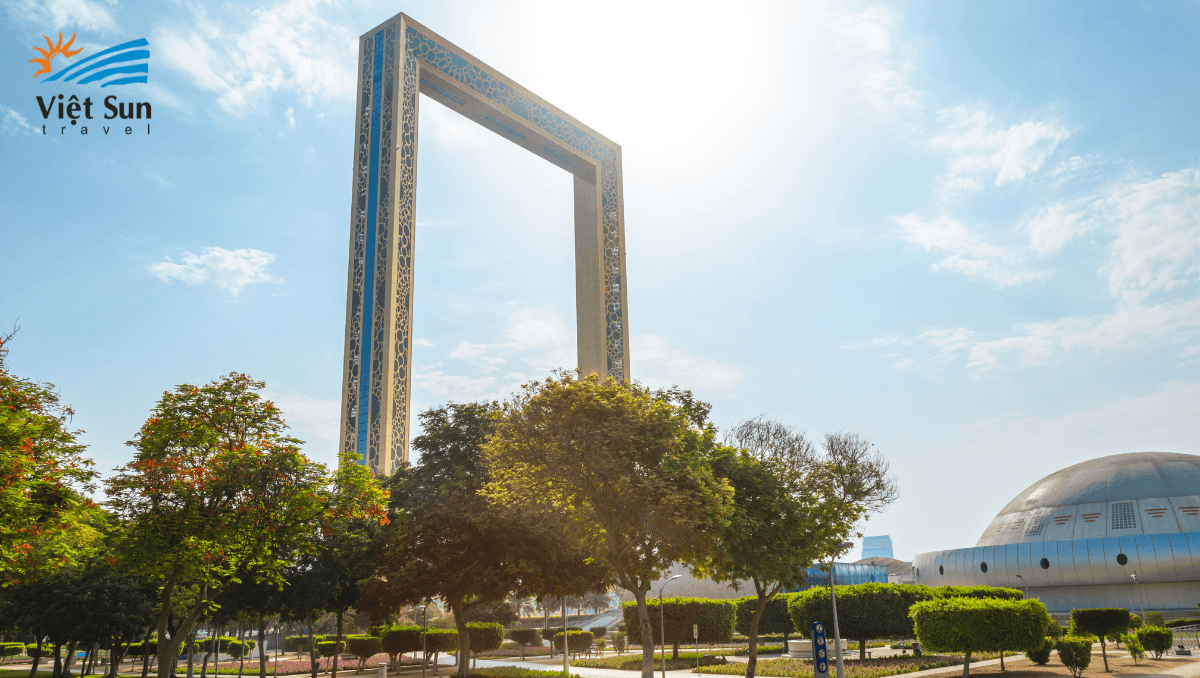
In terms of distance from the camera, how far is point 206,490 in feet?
67.9

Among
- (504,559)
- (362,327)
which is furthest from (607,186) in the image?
(504,559)

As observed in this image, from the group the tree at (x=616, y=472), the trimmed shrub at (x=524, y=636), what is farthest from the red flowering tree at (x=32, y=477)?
the trimmed shrub at (x=524, y=636)

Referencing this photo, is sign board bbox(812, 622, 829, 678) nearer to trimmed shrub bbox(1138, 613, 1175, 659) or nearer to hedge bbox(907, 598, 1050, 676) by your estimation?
hedge bbox(907, 598, 1050, 676)

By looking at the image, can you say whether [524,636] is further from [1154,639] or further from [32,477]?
[32,477]

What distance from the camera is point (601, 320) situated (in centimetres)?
5512

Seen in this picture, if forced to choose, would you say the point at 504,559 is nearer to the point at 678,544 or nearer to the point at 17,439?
the point at 678,544

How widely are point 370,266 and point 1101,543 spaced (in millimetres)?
57989

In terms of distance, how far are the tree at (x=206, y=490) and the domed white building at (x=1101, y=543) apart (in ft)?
190

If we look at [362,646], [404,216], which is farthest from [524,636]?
[404,216]

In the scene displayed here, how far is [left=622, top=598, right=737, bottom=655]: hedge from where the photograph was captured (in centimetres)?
4138

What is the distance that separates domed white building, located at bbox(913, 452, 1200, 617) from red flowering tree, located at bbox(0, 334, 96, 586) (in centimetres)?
6277

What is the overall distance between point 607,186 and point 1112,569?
159 feet

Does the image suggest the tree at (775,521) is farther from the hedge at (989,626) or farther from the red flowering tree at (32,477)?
the red flowering tree at (32,477)

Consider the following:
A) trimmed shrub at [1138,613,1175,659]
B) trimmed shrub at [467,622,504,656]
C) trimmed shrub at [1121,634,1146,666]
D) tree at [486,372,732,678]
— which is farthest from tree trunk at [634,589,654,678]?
trimmed shrub at [467,622,504,656]
